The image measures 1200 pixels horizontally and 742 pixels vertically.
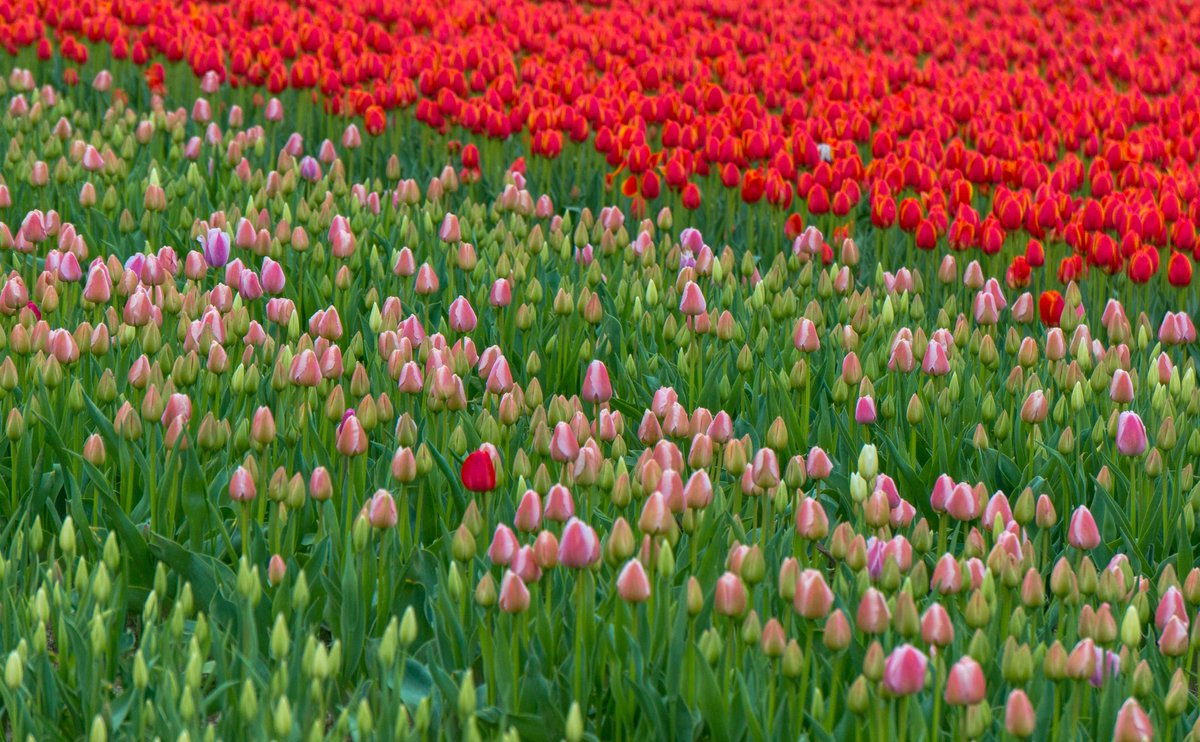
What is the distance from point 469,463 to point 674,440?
2.34 ft

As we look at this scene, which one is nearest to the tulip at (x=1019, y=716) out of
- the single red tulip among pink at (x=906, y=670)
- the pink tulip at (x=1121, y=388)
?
the single red tulip among pink at (x=906, y=670)

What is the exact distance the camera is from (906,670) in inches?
101

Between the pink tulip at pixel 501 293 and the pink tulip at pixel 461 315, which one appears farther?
the pink tulip at pixel 501 293

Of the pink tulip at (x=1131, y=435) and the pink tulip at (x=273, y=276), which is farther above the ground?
the pink tulip at (x=273, y=276)

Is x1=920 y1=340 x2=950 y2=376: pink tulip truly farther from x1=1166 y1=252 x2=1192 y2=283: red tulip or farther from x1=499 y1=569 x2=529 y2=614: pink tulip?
x1=499 y1=569 x2=529 y2=614: pink tulip

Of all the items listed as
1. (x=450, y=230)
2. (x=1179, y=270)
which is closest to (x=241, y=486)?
A: (x=450, y=230)

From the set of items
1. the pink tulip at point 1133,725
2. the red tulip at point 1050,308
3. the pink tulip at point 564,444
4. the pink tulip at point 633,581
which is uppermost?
the pink tulip at point 633,581

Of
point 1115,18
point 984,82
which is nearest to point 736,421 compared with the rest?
point 984,82

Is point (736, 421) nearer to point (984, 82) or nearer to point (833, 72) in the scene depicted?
point (833, 72)

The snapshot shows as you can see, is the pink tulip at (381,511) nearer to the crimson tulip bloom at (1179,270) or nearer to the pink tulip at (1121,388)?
the pink tulip at (1121,388)

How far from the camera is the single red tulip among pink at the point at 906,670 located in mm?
2564

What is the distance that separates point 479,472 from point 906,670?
3.71ft

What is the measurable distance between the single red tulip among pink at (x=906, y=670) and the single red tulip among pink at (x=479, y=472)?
1.08 meters

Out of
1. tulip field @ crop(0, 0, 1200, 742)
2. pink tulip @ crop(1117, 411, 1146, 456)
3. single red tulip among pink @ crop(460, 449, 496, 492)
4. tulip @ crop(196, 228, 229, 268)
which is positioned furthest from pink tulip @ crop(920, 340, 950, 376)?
tulip @ crop(196, 228, 229, 268)
